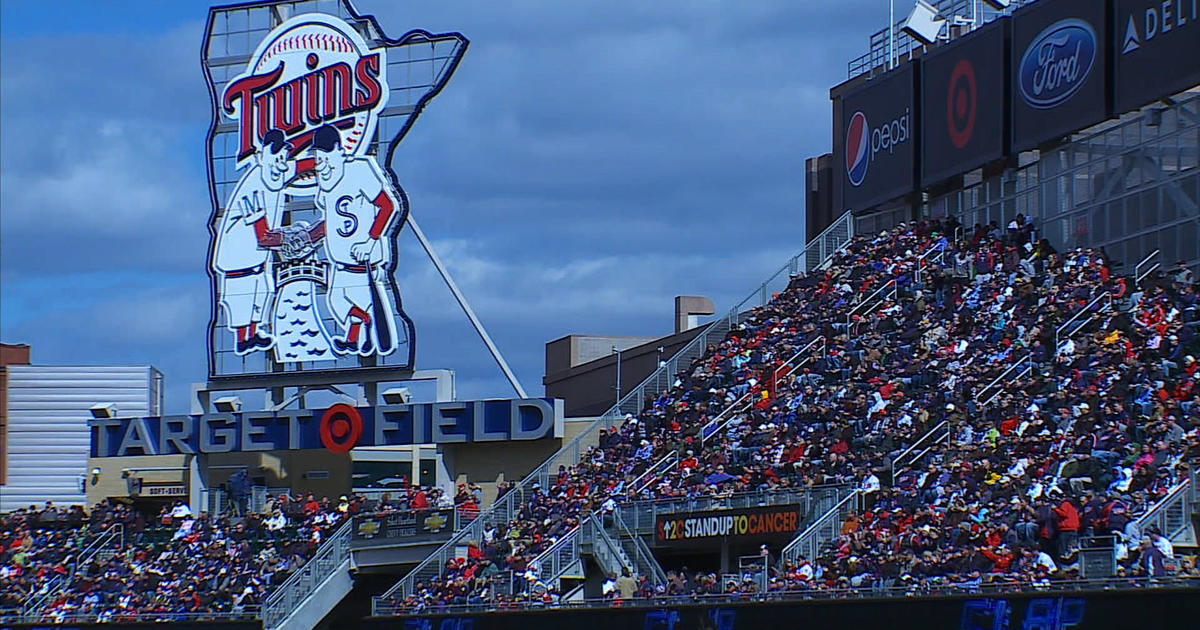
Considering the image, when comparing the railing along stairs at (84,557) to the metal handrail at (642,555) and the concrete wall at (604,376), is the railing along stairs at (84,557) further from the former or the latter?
the metal handrail at (642,555)

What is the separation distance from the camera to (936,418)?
28.9 meters

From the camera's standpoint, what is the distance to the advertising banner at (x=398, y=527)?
36.7m

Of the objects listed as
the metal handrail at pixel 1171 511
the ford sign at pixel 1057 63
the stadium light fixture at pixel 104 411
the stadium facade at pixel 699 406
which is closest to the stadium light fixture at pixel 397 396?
the stadium facade at pixel 699 406

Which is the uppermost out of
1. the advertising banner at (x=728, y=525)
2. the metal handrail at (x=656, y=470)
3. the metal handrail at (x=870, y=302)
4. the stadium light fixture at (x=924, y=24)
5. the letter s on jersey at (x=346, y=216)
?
the stadium light fixture at (x=924, y=24)

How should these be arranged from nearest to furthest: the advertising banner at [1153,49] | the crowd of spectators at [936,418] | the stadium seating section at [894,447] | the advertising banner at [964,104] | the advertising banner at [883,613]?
the advertising banner at [883,613] → the crowd of spectators at [936,418] → the stadium seating section at [894,447] → the advertising banner at [1153,49] → the advertising banner at [964,104]

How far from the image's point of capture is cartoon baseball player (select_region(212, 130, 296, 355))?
4184 centimetres

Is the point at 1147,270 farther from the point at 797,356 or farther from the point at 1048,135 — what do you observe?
the point at 797,356

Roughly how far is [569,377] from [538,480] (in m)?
13.6

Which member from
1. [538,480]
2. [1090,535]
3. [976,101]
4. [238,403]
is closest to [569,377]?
[238,403]

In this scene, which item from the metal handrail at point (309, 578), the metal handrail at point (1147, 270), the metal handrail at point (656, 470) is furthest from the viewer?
the metal handrail at point (309, 578)

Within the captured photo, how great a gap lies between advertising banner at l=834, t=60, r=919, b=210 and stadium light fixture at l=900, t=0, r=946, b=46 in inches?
33.0

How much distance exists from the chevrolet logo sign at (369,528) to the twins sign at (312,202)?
4.36 meters

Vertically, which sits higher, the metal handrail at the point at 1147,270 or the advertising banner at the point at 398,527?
the metal handrail at the point at 1147,270

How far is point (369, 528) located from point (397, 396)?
437 centimetres
